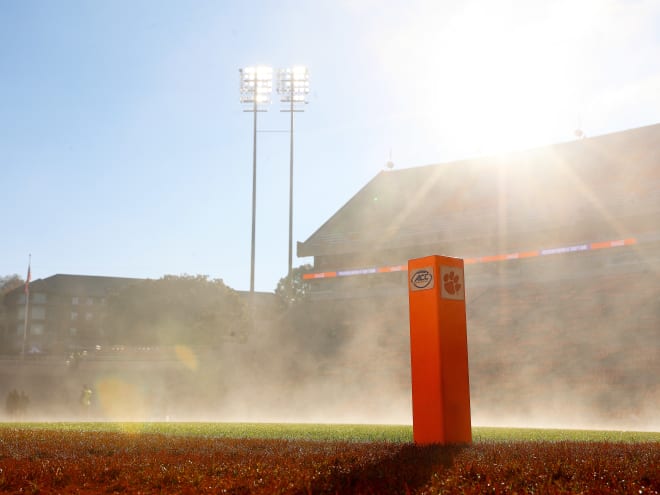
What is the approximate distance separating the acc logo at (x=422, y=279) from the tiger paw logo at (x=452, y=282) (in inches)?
10.7

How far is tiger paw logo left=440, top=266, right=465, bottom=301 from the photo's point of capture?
11156mm

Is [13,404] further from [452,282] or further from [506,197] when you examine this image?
[506,197]

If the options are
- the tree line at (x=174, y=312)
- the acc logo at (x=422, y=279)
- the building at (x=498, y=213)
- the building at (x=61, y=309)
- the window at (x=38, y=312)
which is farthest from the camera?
the window at (x=38, y=312)

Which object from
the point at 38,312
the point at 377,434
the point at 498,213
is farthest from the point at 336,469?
the point at 38,312

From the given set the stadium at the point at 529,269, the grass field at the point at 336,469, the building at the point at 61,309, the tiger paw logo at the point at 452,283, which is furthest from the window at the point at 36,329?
the tiger paw logo at the point at 452,283

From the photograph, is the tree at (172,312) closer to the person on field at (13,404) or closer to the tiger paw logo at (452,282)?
the person on field at (13,404)

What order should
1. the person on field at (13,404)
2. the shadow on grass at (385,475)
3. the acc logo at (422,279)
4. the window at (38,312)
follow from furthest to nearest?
the window at (38,312)
the person on field at (13,404)
the acc logo at (422,279)
the shadow on grass at (385,475)

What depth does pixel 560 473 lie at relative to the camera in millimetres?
7410

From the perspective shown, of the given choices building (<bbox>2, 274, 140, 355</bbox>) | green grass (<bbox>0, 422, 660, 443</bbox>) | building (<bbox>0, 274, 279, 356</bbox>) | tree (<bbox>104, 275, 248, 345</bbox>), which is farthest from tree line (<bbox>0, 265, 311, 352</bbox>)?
green grass (<bbox>0, 422, 660, 443</bbox>)

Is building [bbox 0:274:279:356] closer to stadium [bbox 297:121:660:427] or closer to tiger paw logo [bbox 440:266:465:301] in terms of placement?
stadium [bbox 297:121:660:427]

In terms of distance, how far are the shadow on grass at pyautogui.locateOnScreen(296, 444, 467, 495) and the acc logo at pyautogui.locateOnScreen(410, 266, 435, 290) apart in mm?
3022

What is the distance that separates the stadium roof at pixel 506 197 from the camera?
46.4 m

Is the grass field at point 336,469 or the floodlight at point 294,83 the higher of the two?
the floodlight at point 294,83

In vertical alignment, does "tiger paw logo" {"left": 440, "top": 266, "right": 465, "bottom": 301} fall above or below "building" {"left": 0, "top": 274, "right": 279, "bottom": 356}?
below
